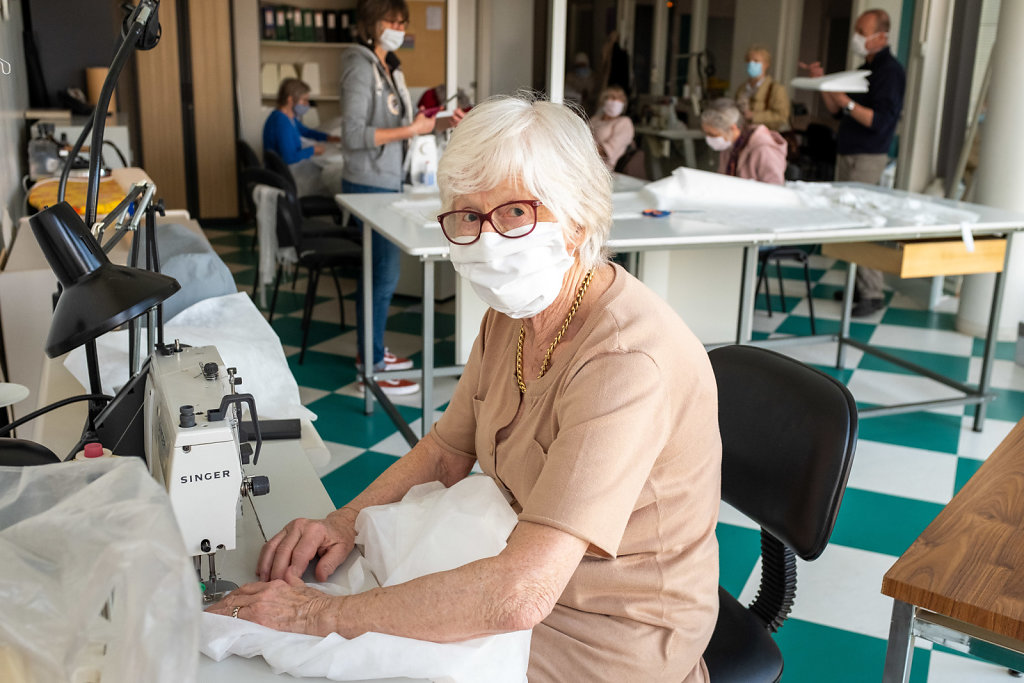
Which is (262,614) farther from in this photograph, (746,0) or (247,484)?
(746,0)

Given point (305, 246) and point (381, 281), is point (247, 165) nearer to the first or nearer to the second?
point (305, 246)

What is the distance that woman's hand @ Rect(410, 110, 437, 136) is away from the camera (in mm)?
3576

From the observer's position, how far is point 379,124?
143 inches

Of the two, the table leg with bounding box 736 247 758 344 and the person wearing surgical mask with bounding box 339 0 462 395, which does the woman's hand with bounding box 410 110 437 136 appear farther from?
the table leg with bounding box 736 247 758 344

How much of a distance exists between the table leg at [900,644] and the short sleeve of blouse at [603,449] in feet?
1.15

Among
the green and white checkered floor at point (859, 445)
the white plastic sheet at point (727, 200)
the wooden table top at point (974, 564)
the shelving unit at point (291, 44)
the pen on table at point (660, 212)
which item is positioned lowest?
the green and white checkered floor at point (859, 445)

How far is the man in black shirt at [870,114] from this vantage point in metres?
4.47

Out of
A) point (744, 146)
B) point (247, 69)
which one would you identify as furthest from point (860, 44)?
point (247, 69)

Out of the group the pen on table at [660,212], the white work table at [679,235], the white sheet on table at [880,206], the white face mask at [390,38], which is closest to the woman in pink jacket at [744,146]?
the white sheet on table at [880,206]

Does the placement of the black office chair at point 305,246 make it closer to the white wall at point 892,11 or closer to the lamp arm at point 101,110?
the lamp arm at point 101,110

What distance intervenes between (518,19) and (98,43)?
2.54m

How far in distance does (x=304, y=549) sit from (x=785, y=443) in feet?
2.43

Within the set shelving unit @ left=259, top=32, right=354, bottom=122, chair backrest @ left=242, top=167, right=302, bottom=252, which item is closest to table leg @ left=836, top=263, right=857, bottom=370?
chair backrest @ left=242, top=167, right=302, bottom=252

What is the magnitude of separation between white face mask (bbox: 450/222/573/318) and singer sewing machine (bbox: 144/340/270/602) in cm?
35
